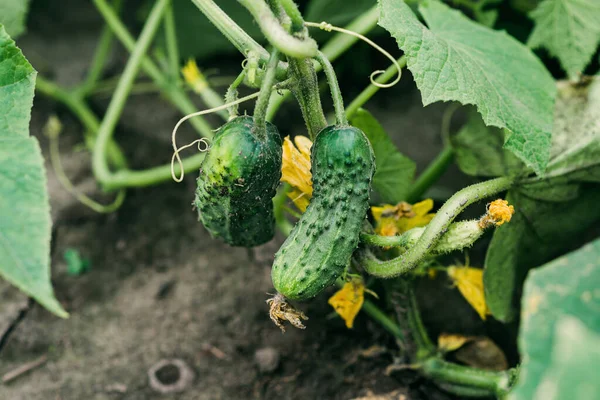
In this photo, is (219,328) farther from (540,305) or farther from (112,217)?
(540,305)

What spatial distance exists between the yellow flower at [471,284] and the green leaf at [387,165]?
11.8 inches

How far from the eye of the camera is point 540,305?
100cm

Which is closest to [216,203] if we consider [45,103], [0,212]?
[0,212]

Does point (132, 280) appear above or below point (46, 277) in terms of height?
below

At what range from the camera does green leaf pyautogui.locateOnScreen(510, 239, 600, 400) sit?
832 millimetres

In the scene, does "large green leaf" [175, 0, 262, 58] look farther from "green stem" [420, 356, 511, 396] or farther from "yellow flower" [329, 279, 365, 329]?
"green stem" [420, 356, 511, 396]

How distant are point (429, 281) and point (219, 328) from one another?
835mm

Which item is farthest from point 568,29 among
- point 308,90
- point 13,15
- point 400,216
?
point 13,15

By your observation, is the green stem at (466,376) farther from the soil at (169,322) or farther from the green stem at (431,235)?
the green stem at (431,235)

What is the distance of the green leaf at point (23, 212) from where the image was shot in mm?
1055

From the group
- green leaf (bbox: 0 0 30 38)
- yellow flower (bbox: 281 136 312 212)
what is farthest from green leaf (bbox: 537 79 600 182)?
green leaf (bbox: 0 0 30 38)

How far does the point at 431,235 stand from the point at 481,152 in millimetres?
804

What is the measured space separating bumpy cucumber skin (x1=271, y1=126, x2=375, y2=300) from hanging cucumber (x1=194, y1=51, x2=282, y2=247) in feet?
0.44

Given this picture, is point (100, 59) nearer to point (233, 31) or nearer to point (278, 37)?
point (233, 31)
